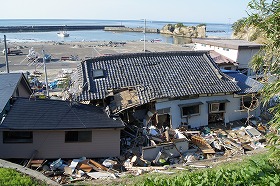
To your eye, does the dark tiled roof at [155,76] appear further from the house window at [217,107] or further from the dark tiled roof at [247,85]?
the house window at [217,107]

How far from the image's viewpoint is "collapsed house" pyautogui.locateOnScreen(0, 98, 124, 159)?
15375 millimetres

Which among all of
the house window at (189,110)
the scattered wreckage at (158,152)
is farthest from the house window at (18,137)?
the house window at (189,110)

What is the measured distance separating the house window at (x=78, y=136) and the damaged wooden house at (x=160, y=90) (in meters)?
2.12

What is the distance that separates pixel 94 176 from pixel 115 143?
2.76 meters

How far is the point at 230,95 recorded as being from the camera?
68.6 ft

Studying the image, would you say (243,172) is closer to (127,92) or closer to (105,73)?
(127,92)

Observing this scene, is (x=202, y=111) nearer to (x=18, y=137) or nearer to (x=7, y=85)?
(x=18, y=137)

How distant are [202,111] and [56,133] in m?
9.87

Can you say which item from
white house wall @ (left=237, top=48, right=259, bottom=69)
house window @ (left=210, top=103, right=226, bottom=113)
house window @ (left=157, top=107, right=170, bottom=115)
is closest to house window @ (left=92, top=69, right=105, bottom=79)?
house window @ (left=157, top=107, right=170, bottom=115)

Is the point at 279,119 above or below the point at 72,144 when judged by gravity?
above

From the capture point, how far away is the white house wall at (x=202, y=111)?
762 inches

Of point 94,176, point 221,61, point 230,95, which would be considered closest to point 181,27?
point 221,61

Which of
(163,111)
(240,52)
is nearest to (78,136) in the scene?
(163,111)

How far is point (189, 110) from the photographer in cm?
1998
